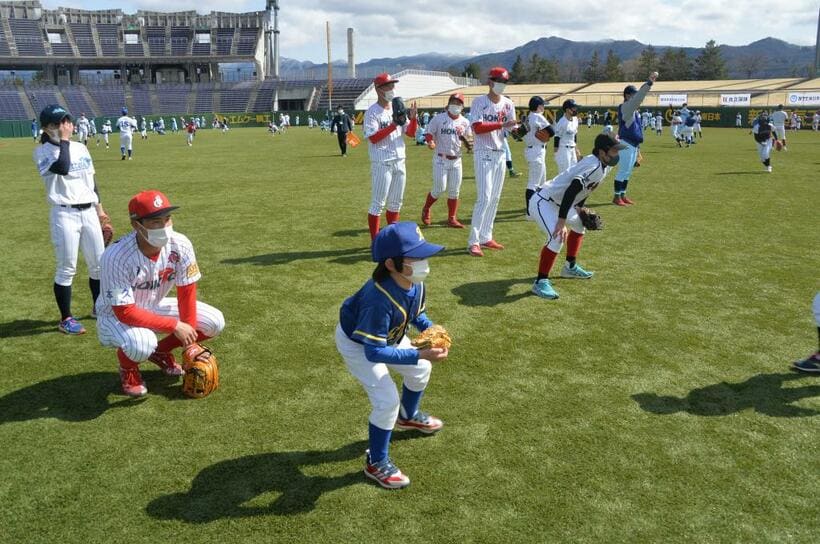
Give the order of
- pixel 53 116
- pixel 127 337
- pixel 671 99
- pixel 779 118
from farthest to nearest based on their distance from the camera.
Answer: pixel 671 99, pixel 779 118, pixel 53 116, pixel 127 337

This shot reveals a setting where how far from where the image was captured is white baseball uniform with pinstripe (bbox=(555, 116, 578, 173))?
12.5m

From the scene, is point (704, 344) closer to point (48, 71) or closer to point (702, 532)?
point (702, 532)

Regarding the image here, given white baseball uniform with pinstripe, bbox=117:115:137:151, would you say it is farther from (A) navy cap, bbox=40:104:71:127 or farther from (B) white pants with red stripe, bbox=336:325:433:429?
(B) white pants with red stripe, bbox=336:325:433:429

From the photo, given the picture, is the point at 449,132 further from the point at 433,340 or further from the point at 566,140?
the point at 433,340

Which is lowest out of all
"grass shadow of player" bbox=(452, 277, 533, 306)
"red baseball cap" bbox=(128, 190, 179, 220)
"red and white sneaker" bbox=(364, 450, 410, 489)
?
"red and white sneaker" bbox=(364, 450, 410, 489)

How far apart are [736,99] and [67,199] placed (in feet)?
190

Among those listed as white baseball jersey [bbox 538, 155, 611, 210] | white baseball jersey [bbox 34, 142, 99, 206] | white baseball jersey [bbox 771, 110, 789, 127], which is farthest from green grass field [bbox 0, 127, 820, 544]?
white baseball jersey [bbox 771, 110, 789, 127]

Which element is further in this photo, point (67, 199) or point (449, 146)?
point (449, 146)

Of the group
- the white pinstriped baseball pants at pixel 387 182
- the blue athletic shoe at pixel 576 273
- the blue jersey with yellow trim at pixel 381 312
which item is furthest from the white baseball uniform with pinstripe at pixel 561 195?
the blue jersey with yellow trim at pixel 381 312

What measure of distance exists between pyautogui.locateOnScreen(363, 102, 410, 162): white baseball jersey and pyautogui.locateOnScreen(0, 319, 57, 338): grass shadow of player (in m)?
4.74

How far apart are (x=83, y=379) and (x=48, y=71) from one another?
8540 cm

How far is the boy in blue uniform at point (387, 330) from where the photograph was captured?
3.66m

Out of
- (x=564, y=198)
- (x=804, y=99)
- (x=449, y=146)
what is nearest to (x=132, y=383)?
(x=564, y=198)

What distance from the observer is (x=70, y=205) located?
6277 mm
